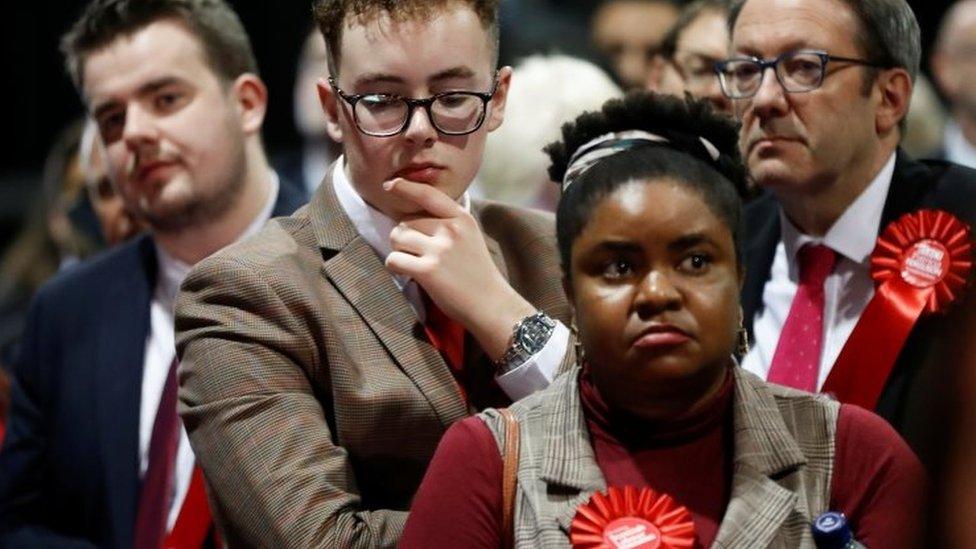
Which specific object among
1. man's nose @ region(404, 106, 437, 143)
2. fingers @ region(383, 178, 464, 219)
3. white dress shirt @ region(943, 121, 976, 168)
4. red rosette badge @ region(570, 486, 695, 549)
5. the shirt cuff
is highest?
man's nose @ region(404, 106, 437, 143)

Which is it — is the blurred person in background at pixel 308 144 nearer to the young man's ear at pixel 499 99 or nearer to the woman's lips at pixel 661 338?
the young man's ear at pixel 499 99

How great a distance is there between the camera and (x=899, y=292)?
355 centimetres

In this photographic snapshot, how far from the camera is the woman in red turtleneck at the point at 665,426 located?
250cm

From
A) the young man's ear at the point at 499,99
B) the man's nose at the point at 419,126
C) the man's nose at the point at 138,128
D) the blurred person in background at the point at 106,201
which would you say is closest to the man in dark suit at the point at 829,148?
the young man's ear at the point at 499,99

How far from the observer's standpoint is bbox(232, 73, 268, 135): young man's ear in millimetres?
4488

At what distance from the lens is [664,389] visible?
2527mm

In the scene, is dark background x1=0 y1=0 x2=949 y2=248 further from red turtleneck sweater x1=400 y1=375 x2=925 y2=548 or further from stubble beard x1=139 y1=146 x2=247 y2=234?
red turtleneck sweater x1=400 y1=375 x2=925 y2=548

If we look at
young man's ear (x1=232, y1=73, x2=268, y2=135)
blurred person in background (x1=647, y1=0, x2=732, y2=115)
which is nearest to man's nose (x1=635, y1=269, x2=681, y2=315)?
young man's ear (x1=232, y1=73, x2=268, y2=135)

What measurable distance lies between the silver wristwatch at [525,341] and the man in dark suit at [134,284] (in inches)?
48.3

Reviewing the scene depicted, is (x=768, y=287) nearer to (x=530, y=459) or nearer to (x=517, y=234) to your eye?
(x=517, y=234)

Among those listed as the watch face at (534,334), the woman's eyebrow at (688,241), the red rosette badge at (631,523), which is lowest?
the watch face at (534,334)

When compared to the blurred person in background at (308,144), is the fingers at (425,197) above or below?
above

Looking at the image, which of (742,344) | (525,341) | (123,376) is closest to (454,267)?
(525,341)

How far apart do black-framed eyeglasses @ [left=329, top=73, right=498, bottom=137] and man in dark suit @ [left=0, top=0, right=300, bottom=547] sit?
1.20 m
